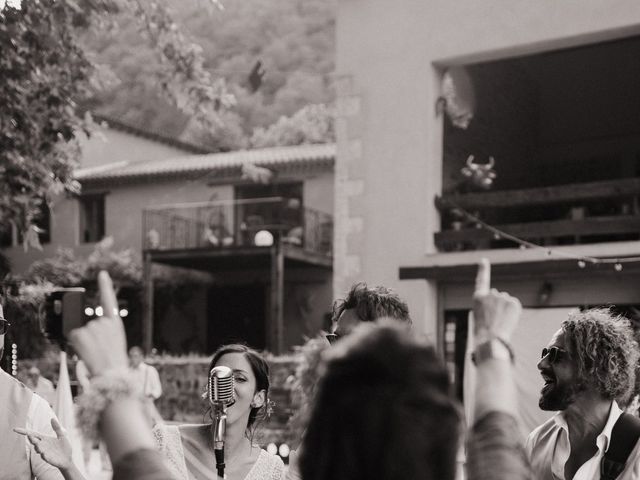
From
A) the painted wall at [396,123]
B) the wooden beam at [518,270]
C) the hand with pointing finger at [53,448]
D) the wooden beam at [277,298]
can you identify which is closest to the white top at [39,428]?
the hand with pointing finger at [53,448]

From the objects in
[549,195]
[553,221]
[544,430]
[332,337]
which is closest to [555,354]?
[544,430]

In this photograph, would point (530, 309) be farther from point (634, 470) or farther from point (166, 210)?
point (166, 210)

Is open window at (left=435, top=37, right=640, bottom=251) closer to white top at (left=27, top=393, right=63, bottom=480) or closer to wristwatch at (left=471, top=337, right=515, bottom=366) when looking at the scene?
white top at (left=27, top=393, right=63, bottom=480)

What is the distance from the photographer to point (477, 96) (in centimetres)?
1367

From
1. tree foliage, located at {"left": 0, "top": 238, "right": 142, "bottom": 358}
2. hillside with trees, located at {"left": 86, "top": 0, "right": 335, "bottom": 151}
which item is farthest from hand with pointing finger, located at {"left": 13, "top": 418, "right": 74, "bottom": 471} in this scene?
hillside with trees, located at {"left": 86, "top": 0, "right": 335, "bottom": 151}

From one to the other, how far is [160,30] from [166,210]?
15.6 meters

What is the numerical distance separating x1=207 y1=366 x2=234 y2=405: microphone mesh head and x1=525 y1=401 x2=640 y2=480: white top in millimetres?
1138

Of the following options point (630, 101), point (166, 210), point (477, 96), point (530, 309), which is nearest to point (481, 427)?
point (530, 309)

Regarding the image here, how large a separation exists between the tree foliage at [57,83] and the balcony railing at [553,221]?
3690 millimetres

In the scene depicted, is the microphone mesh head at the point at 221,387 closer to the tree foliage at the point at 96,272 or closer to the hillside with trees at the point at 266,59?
the tree foliage at the point at 96,272

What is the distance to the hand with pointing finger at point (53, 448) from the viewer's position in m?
→ 3.33

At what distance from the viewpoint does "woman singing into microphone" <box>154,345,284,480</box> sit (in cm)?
386

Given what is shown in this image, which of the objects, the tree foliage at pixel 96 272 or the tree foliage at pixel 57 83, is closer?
the tree foliage at pixel 57 83

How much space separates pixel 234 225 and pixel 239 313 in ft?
7.71
